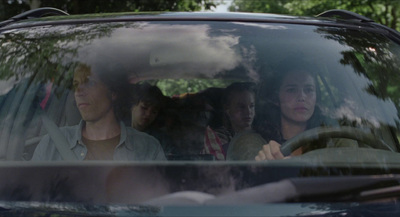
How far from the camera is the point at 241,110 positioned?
9.52 ft

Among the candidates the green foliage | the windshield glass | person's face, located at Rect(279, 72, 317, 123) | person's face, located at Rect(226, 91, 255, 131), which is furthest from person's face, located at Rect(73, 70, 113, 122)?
person's face, located at Rect(279, 72, 317, 123)

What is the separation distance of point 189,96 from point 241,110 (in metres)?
0.24

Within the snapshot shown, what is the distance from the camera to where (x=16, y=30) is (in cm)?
280

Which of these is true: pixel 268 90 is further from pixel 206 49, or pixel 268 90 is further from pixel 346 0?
pixel 346 0

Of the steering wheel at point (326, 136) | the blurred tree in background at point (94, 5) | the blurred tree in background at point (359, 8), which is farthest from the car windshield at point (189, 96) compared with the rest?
the blurred tree in background at point (359, 8)

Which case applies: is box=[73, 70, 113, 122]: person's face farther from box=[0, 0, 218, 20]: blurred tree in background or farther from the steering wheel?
box=[0, 0, 218, 20]: blurred tree in background

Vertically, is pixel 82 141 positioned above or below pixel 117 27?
below

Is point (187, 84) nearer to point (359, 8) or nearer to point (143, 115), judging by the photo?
point (143, 115)

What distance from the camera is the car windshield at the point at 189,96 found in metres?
2.45

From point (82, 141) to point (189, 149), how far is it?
1.68ft

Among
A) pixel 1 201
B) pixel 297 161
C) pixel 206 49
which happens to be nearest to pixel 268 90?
pixel 206 49

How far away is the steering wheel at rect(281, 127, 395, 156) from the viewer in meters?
2.42

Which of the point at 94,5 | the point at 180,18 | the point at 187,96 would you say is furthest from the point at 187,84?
the point at 94,5

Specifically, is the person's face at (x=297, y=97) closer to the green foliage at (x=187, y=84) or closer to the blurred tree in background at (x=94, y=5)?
the green foliage at (x=187, y=84)
